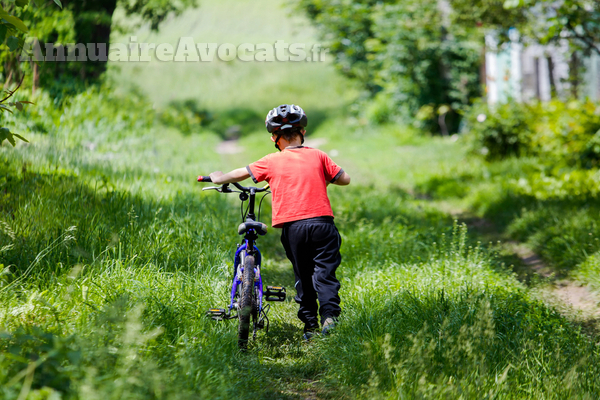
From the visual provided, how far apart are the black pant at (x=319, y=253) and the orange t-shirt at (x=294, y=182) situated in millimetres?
70

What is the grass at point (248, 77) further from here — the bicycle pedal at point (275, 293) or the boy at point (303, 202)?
the bicycle pedal at point (275, 293)

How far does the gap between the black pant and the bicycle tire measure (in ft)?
1.16

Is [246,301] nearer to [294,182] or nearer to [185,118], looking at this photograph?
[294,182]

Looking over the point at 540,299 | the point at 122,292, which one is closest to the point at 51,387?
the point at 122,292

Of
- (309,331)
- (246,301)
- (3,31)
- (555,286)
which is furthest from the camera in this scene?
(555,286)

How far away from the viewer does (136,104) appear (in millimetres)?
13445

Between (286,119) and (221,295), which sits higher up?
(286,119)

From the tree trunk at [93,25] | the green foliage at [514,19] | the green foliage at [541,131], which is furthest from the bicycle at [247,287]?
the green foliage at [541,131]

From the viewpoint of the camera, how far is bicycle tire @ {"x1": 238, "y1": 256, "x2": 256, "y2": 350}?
3.42 m

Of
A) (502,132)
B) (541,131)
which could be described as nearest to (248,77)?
(502,132)

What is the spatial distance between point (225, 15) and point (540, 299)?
41.5 metres

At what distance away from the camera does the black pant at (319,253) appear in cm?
361

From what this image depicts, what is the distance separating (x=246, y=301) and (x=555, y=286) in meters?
3.36

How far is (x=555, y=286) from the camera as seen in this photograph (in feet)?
17.0
